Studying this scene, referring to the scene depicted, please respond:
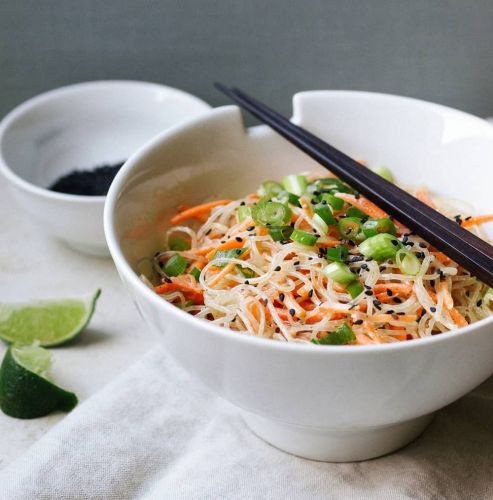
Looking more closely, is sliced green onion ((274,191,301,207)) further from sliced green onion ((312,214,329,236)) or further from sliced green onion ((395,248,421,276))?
sliced green onion ((395,248,421,276))

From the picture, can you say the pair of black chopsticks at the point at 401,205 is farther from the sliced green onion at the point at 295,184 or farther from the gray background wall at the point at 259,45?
the gray background wall at the point at 259,45

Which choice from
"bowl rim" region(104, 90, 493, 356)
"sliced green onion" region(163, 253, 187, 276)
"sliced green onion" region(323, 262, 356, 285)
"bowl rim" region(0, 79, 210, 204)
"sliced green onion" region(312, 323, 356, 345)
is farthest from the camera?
"bowl rim" region(0, 79, 210, 204)

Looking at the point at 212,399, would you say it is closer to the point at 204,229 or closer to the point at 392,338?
the point at 204,229

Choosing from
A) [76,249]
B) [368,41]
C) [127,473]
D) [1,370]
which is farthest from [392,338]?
[368,41]

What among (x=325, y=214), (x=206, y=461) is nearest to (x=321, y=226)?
(x=325, y=214)

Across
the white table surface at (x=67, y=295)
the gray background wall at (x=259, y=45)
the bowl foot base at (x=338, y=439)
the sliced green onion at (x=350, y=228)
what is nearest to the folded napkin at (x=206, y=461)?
the bowl foot base at (x=338, y=439)

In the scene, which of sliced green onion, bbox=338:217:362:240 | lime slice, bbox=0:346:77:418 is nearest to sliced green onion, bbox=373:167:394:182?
sliced green onion, bbox=338:217:362:240

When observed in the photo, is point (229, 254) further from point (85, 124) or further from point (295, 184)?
point (85, 124)
